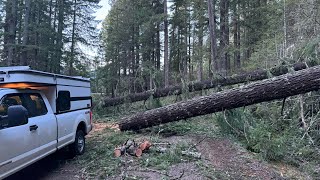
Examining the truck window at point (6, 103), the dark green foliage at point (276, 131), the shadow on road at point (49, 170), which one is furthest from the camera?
the dark green foliage at point (276, 131)

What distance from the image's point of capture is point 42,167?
6.90 metres

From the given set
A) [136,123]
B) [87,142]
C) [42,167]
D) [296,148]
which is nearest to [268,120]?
[296,148]

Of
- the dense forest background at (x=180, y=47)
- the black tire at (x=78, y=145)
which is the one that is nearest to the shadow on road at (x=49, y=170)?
the black tire at (x=78, y=145)

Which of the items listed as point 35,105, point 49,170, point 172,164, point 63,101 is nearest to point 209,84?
point 172,164

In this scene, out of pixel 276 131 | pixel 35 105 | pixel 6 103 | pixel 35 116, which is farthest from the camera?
pixel 276 131

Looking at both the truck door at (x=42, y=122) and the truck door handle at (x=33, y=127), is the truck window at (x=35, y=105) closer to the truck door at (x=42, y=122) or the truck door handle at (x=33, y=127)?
the truck door at (x=42, y=122)

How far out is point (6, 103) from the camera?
16.7ft

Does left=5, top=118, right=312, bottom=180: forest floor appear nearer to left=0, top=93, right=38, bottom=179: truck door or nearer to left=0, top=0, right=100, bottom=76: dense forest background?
left=0, top=93, right=38, bottom=179: truck door

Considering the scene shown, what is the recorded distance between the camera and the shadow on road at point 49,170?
20.2ft

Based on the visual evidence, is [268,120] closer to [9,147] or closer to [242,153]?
[242,153]

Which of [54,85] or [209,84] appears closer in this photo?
[54,85]

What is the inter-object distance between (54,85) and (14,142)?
86.3 inches

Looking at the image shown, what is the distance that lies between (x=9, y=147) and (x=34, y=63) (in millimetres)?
22754

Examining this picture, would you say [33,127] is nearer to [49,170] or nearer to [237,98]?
[49,170]
